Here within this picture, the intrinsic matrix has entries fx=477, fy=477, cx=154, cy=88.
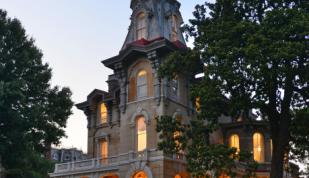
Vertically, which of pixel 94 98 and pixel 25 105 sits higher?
pixel 94 98

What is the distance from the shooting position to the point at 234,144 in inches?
1869

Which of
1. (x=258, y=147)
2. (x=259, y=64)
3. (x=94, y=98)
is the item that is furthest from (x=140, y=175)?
(x=259, y=64)

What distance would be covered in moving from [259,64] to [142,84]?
1837cm

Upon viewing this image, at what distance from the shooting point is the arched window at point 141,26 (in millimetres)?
41375

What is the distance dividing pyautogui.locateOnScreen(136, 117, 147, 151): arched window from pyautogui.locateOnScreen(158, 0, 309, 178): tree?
12751 millimetres

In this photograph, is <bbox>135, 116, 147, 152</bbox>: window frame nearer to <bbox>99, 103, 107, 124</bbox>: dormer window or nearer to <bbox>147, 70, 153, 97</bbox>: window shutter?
<bbox>147, 70, 153, 97</bbox>: window shutter

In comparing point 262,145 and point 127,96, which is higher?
point 127,96

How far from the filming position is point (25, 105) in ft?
123

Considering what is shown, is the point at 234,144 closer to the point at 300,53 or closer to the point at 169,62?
the point at 169,62

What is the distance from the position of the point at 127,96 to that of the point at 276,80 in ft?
62.9

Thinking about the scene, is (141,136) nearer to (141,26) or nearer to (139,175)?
(139,175)

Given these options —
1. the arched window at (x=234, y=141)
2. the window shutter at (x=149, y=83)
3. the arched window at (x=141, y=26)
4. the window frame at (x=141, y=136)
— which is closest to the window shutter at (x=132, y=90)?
the window shutter at (x=149, y=83)

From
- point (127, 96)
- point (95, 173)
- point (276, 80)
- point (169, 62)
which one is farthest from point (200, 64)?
point (95, 173)

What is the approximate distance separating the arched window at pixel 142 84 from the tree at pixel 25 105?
248 inches
